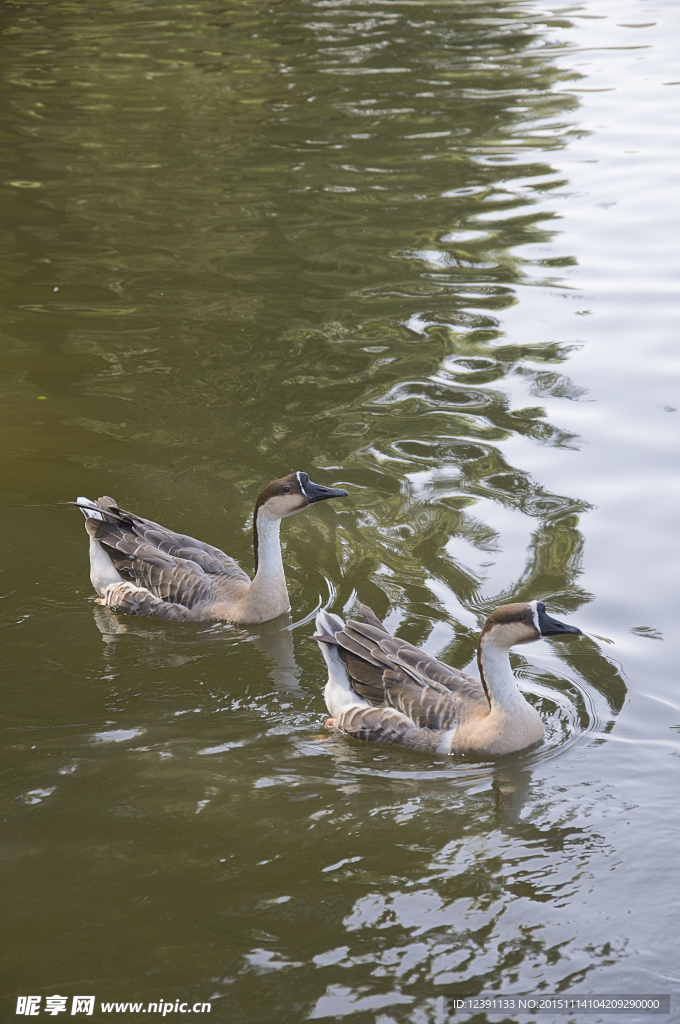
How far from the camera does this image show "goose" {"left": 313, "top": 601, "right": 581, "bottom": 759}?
690 cm

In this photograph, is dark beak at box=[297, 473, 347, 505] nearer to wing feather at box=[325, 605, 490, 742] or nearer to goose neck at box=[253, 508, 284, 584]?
goose neck at box=[253, 508, 284, 584]

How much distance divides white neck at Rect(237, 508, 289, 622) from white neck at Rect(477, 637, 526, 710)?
2.36 m

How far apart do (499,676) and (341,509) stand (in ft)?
12.0

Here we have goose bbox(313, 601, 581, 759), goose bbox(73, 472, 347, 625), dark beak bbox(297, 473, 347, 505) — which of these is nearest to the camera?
goose bbox(313, 601, 581, 759)

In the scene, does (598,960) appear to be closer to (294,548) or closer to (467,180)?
(294,548)

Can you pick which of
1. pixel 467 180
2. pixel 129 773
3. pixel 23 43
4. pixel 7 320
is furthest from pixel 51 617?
pixel 23 43

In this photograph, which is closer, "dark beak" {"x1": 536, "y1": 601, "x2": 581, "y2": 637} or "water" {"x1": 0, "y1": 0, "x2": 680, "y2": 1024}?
"water" {"x1": 0, "y1": 0, "x2": 680, "y2": 1024}

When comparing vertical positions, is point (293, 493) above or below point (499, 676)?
above

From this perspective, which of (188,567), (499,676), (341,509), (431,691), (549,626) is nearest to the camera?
(549,626)

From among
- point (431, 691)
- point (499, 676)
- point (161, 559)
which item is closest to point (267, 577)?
point (161, 559)

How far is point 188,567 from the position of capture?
901 centimetres

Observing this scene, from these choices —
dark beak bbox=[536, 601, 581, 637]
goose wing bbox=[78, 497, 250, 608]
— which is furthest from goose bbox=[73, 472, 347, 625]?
dark beak bbox=[536, 601, 581, 637]

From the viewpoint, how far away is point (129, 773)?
22.7ft

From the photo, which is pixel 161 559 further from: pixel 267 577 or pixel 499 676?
pixel 499 676
